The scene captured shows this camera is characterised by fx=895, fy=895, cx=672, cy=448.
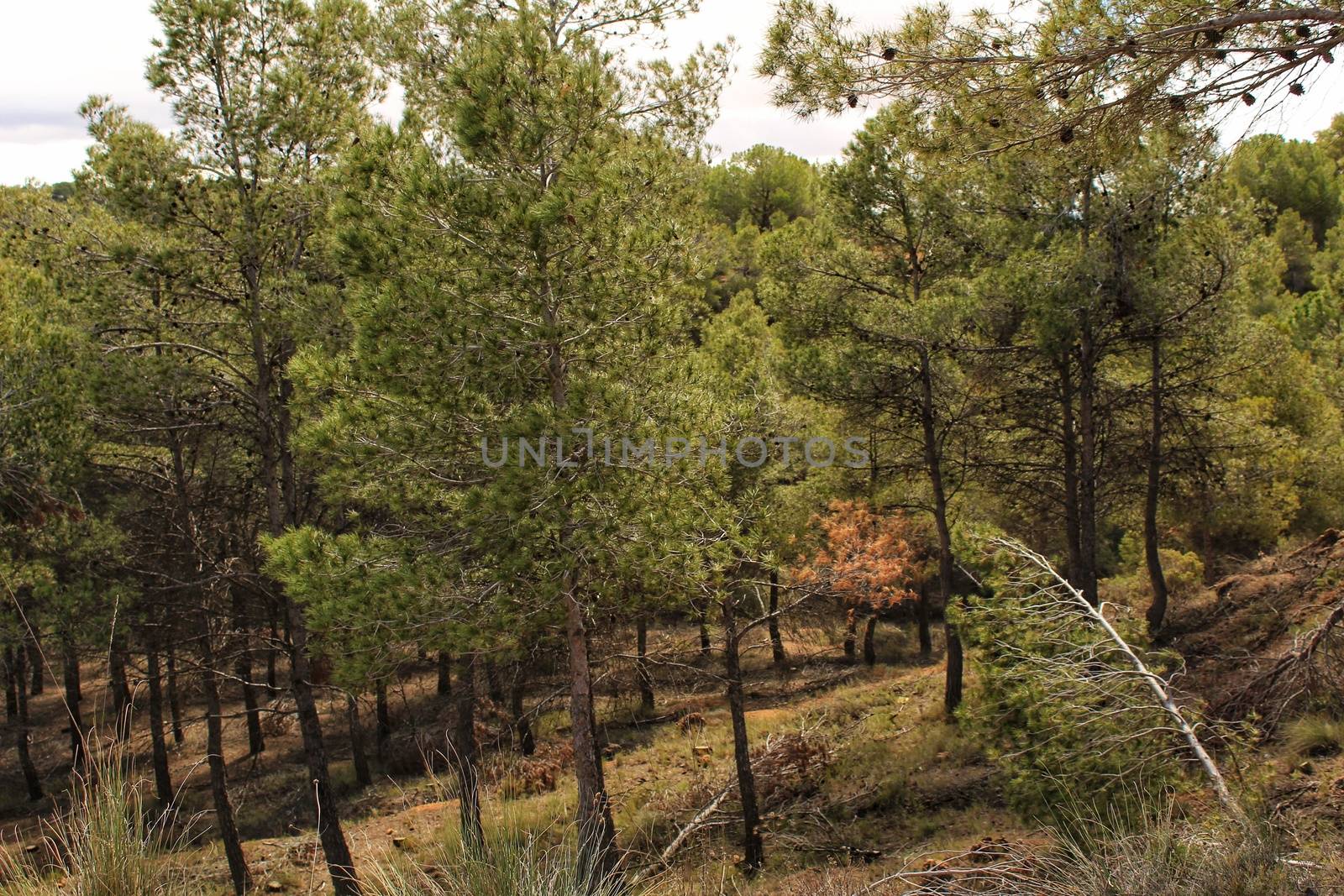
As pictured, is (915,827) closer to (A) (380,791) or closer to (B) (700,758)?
(B) (700,758)

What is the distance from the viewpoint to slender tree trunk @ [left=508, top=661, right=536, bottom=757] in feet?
29.1

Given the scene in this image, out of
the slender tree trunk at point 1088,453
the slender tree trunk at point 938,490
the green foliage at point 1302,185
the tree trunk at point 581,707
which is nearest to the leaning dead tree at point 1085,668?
the tree trunk at point 581,707

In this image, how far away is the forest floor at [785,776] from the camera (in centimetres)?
717

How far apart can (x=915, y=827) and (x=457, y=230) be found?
812 centimetres

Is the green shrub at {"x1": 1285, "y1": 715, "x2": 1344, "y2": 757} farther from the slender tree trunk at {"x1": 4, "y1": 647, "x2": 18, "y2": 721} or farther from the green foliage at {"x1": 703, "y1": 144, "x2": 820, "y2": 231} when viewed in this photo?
the green foliage at {"x1": 703, "y1": 144, "x2": 820, "y2": 231}

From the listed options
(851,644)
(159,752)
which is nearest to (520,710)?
(159,752)

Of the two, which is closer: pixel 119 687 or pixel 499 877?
pixel 499 877

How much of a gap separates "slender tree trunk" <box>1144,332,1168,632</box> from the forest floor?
0.43m

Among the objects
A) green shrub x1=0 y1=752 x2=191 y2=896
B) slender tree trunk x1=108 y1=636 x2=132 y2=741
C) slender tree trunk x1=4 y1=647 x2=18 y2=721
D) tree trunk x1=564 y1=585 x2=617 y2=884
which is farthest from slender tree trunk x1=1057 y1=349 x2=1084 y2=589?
slender tree trunk x1=4 y1=647 x2=18 y2=721

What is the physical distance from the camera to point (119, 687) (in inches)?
618

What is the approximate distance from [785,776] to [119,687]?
460 inches

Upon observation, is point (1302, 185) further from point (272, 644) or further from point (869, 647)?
point (272, 644)

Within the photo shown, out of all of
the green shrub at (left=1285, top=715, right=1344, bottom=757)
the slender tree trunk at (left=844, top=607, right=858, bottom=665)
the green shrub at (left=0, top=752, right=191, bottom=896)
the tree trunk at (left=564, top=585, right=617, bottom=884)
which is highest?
the green shrub at (left=0, top=752, right=191, bottom=896)

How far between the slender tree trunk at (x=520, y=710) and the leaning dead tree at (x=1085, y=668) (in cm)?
363
